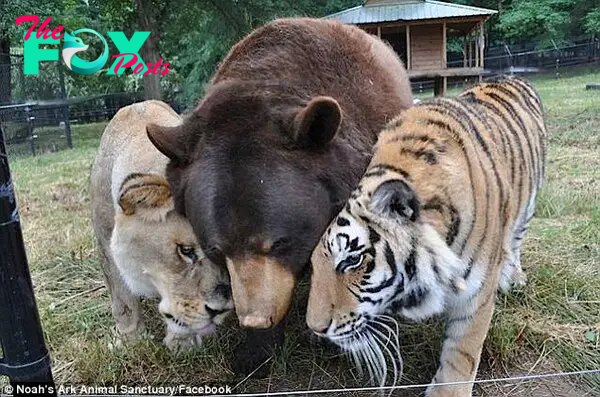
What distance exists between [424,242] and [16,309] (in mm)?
1176

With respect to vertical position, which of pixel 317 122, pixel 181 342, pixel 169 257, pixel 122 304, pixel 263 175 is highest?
pixel 317 122

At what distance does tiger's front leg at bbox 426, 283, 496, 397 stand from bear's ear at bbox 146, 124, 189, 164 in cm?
111

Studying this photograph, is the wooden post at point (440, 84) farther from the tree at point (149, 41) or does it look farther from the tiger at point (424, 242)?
the tiger at point (424, 242)

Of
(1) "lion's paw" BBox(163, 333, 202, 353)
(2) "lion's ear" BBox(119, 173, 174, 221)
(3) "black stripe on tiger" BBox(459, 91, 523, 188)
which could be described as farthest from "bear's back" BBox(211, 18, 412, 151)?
(1) "lion's paw" BBox(163, 333, 202, 353)

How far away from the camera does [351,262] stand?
189cm

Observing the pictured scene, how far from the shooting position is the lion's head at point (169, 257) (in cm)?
216

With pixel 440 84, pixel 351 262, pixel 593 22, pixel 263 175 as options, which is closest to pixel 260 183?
pixel 263 175

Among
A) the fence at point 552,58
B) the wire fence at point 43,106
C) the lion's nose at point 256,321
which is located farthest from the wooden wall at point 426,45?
the lion's nose at point 256,321

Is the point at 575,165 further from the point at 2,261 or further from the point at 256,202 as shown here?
the point at 2,261

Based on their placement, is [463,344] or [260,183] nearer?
[260,183]

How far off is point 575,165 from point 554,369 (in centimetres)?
467

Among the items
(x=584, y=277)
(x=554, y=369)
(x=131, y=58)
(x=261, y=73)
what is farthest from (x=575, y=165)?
(x=131, y=58)

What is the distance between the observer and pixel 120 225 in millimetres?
2275

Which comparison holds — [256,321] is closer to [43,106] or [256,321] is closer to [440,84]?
[43,106]
